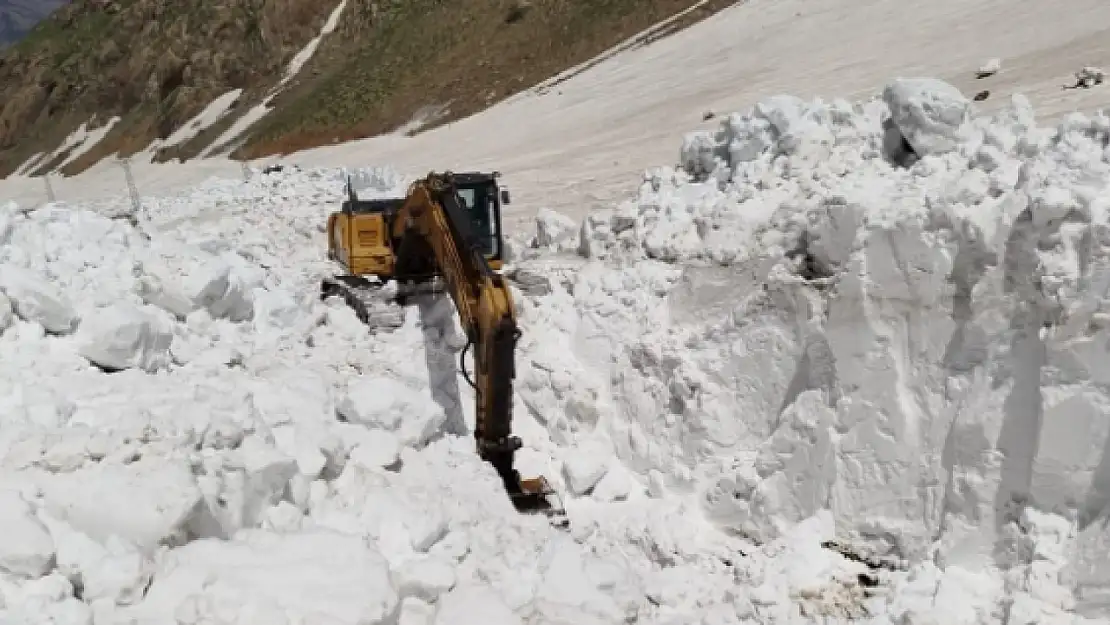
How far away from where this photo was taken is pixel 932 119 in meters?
7.48

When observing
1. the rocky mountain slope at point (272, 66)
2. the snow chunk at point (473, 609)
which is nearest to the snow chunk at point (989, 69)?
the snow chunk at point (473, 609)

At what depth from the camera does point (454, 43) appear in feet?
126

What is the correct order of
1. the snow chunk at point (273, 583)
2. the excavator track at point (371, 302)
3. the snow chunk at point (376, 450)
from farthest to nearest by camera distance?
1. the excavator track at point (371, 302)
2. the snow chunk at point (376, 450)
3. the snow chunk at point (273, 583)

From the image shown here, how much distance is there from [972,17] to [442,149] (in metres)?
13.0

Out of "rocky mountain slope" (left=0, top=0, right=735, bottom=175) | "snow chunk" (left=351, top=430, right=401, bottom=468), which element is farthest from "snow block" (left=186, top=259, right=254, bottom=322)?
"rocky mountain slope" (left=0, top=0, right=735, bottom=175)

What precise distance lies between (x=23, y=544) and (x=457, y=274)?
395 centimetres

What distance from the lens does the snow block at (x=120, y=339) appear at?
7746 millimetres

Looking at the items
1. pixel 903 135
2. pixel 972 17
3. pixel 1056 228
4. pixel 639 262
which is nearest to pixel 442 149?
pixel 972 17

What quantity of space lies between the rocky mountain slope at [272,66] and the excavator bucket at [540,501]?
24503mm

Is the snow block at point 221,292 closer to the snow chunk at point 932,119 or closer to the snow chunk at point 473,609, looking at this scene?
the snow chunk at point 473,609

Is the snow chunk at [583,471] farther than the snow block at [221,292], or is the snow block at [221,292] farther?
the snow block at [221,292]

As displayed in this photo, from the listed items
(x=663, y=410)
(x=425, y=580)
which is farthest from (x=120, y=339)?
(x=663, y=410)

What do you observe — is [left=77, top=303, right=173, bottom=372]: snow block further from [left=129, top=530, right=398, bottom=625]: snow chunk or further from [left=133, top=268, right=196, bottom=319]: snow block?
[left=129, top=530, right=398, bottom=625]: snow chunk

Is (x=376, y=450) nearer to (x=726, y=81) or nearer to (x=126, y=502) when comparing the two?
(x=126, y=502)
